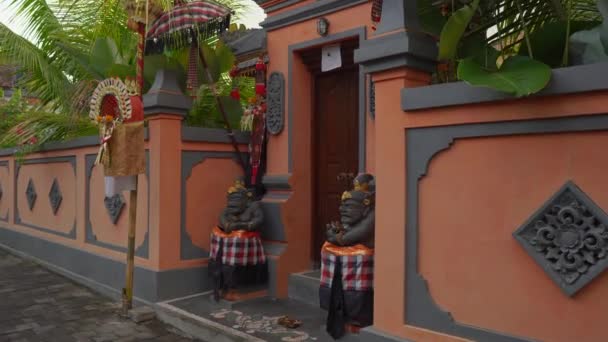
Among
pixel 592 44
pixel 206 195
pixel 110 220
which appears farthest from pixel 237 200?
pixel 592 44

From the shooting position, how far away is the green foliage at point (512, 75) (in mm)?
2771

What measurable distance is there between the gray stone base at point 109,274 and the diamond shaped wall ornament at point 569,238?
169 inches

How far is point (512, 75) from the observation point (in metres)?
2.93

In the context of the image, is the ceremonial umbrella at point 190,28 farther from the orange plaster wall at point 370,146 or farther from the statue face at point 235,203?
the orange plaster wall at point 370,146

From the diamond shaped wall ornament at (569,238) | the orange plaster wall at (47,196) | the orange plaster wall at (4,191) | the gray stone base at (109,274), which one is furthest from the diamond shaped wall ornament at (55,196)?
the diamond shaped wall ornament at (569,238)

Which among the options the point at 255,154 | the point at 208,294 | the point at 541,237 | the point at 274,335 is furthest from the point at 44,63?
the point at 541,237

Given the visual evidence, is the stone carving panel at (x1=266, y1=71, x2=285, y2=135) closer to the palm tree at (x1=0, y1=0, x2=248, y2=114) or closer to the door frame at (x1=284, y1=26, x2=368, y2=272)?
the door frame at (x1=284, y1=26, x2=368, y2=272)

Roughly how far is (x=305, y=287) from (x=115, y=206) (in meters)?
2.91

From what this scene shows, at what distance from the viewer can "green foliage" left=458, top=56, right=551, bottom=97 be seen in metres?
2.77

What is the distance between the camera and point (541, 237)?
9.82 ft

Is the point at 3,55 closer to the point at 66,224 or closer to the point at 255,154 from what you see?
the point at 66,224

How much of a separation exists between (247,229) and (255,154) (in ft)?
Answer: 3.64

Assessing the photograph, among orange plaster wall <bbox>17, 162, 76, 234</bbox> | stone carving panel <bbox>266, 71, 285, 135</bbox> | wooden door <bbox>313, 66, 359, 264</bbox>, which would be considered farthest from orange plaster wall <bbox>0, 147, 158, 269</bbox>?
wooden door <bbox>313, 66, 359, 264</bbox>

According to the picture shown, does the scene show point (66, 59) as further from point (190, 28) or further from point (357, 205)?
point (357, 205)
